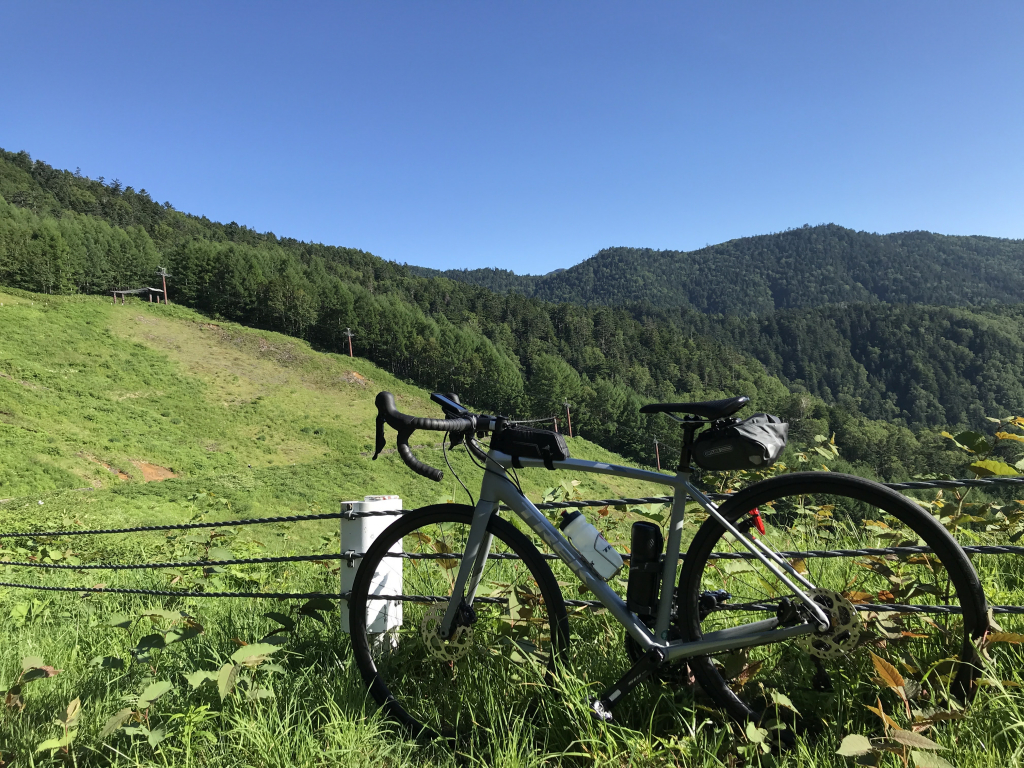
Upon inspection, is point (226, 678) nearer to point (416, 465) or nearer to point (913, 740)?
point (416, 465)

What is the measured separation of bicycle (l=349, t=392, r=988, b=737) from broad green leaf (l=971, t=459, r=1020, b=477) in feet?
1.30

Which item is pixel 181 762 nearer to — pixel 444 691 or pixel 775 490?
pixel 444 691

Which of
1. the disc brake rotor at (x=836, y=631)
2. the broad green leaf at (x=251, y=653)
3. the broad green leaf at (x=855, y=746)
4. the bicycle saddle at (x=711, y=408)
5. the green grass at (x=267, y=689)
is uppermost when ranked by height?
the bicycle saddle at (x=711, y=408)

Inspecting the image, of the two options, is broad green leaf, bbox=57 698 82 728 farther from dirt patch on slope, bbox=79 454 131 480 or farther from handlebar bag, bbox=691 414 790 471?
dirt patch on slope, bbox=79 454 131 480

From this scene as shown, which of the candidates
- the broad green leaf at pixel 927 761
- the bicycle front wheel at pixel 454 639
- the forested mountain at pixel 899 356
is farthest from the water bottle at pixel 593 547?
the forested mountain at pixel 899 356

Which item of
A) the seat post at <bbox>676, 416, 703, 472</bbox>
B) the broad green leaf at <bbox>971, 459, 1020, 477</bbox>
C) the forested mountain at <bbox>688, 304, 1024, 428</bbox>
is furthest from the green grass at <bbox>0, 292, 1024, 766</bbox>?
the forested mountain at <bbox>688, 304, 1024, 428</bbox>

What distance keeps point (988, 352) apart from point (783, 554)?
176 metres

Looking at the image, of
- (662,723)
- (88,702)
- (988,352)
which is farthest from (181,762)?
(988,352)

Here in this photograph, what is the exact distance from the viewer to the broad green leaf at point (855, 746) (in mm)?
1267

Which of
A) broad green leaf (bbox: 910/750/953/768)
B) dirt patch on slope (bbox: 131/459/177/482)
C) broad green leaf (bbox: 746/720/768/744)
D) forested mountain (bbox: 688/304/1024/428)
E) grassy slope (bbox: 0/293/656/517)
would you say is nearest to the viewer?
broad green leaf (bbox: 910/750/953/768)

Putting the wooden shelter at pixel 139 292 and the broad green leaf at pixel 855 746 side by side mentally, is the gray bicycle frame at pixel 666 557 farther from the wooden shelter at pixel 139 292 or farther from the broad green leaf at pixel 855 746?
the wooden shelter at pixel 139 292

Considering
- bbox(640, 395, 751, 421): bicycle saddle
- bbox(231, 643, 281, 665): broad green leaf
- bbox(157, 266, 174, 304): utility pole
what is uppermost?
bbox(157, 266, 174, 304): utility pole

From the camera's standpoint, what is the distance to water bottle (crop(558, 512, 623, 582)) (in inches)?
68.7

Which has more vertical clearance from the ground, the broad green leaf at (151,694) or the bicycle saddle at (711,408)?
the bicycle saddle at (711,408)
